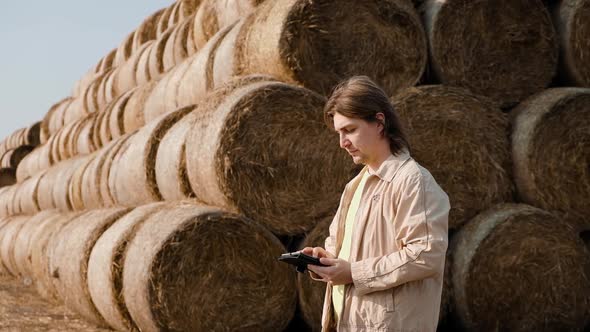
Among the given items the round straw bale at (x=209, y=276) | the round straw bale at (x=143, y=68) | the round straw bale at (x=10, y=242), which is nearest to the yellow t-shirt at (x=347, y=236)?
the round straw bale at (x=209, y=276)

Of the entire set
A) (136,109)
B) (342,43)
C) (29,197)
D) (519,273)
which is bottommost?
(29,197)

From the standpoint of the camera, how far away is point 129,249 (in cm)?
392

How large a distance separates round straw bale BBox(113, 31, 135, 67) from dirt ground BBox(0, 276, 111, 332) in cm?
467

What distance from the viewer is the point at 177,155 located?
421cm

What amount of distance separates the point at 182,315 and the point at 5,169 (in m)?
10.6

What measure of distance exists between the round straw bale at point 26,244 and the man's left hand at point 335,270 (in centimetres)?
633

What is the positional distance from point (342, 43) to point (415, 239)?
233 cm

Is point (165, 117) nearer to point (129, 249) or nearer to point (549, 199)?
point (129, 249)

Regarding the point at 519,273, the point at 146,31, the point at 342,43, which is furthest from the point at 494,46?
the point at 146,31

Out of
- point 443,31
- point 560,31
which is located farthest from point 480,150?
point 560,31

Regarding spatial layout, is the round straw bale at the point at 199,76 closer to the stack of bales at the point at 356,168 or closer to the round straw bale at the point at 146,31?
the stack of bales at the point at 356,168

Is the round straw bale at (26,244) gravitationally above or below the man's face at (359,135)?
below

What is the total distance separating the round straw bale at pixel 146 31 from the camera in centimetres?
1028

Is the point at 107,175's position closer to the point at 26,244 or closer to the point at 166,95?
the point at 166,95
